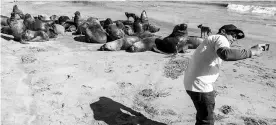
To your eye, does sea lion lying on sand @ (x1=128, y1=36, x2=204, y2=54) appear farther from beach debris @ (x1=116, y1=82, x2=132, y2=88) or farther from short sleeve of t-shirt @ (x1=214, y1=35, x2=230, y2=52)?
short sleeve of t-shirt @ (x1=214, y1=35, x2=230, y2=52)

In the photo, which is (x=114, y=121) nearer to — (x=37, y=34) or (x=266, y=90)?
(x=266, y=90)

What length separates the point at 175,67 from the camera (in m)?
7.25

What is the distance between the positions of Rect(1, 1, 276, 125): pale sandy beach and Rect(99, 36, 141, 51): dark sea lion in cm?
27

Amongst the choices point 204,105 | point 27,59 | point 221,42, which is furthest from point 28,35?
point 221,42

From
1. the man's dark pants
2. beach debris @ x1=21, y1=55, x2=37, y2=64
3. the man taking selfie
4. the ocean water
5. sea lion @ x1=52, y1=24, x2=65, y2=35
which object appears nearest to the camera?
the man taking selfie

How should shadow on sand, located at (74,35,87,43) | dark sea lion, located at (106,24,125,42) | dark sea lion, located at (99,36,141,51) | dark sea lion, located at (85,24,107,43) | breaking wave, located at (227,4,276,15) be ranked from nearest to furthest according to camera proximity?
dark sea lion, located at (99,36,141,51) → dark sea lion, located at (106,24,125,42) → dark sea lion, located at (85,24,107,43) → shadow on sand, located at (74,35,87,43) → breaking wave, located at (227,4,276,15)

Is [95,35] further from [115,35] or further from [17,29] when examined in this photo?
[17,29]

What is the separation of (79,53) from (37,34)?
A: 2229 mm

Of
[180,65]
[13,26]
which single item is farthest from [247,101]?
[13,26]

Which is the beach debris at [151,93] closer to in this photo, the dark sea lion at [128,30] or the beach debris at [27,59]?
the beach debris at [27,59]

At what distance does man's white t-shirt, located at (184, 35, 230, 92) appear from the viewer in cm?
345

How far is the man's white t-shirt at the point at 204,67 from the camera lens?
11.3ft

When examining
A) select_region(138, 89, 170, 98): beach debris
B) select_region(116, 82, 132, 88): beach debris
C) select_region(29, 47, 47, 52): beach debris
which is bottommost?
select_region(138, 89, 170, 98): beach debris

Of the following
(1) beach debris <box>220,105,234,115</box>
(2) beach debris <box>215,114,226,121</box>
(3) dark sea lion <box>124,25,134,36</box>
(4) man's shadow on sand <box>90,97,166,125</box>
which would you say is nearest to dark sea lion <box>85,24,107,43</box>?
(3) dark sea lion <box>124,25,134,36</box>
